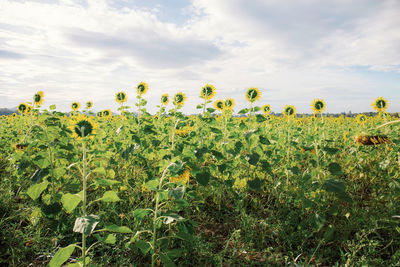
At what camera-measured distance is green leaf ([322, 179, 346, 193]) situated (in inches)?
69.1

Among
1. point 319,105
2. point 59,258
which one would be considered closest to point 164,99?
point 319,105

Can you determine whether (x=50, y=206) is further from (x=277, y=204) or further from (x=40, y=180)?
(x=277, y=204)

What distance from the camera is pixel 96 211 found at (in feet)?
7.78

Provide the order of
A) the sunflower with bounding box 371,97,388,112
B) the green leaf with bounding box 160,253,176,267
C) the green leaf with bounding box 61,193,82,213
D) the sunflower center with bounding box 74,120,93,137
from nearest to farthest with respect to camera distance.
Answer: the green leaf with bounding box 61,193,82,213 < the green leaf with bounding box 160,253,176,267 < the sunflower center with bounding box 74,120,93,137 < the sunflower with bounding box 371,97,388,112

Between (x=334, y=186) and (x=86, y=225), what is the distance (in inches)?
66.2

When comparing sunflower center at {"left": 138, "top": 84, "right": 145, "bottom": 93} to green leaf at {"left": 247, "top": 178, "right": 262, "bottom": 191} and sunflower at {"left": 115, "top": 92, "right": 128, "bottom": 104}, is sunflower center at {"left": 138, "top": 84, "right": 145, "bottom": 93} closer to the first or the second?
sunflower at {"left": 115, "top": 92, "right": 128, "bottom": 104}

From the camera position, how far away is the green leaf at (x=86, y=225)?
3.75ft

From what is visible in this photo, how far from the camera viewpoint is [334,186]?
1.78 metres

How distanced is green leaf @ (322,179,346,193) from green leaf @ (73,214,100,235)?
1.59m

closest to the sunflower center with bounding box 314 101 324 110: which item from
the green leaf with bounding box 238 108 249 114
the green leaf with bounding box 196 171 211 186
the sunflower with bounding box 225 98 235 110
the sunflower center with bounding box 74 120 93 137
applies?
the sunflower with bounding box 225 98 235 110

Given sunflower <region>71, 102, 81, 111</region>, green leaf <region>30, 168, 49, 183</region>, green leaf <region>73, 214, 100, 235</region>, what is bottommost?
green leaf <region>73, 214, 100, 235</region>

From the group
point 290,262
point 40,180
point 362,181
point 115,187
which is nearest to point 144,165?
point 115,187

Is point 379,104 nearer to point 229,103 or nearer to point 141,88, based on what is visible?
point 229,103

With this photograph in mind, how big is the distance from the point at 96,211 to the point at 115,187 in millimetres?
286
